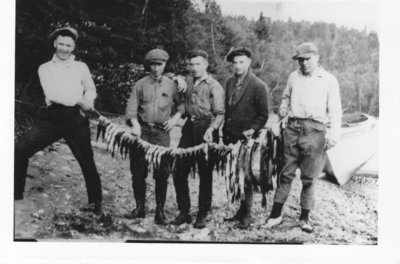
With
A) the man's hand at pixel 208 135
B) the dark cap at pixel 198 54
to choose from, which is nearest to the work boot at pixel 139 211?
the man's hand at pixel 208 135


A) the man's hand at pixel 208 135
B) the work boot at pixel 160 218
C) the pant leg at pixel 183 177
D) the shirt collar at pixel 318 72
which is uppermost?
the shirt collar at pixel 318 72

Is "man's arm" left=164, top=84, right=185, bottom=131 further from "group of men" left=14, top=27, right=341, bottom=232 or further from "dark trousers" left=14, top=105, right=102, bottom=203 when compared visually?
"dark trousers" left=14, top=105, right=102, bottom=203

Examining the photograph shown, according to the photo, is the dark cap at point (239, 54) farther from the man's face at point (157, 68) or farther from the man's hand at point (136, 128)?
the man's hand at point (136, 128)

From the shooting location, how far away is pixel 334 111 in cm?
570

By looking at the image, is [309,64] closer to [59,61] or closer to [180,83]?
[180,83]

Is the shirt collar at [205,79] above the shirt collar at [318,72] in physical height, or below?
below

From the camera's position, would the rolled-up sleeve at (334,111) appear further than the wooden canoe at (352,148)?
No

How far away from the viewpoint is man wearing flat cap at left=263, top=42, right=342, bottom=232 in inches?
224

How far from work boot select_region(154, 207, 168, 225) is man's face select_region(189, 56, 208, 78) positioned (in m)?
1.62

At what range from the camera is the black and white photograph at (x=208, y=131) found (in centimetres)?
572

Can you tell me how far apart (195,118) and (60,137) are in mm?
1578

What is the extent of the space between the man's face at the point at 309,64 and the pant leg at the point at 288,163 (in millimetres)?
684
